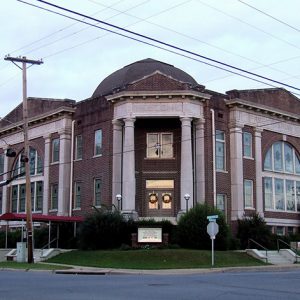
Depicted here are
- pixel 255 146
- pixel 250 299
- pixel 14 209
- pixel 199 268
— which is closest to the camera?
pixel 250 299

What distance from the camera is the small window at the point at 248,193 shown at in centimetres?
4181

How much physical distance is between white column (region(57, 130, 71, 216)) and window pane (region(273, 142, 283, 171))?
16548mm

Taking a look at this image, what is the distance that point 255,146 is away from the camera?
42750 millimetres

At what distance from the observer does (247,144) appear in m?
42.6

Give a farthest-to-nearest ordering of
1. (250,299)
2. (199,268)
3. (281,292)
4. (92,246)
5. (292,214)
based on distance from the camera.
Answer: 1. (292,214)
2. (92,246)
3. (199,268)
4. (281,292)
5. (250,299)

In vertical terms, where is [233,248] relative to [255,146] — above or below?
below

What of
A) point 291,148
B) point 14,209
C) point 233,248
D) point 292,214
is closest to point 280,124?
point 291,148

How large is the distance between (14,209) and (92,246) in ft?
53.1

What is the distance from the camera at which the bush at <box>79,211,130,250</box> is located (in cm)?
3562

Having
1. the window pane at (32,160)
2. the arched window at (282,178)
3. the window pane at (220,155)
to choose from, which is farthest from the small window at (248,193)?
the window pane at (32,160)

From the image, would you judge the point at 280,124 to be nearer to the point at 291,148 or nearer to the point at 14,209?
the point at 291,148

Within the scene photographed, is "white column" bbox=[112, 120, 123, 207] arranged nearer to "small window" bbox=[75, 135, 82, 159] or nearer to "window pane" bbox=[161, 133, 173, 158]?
"window pane" bbox=[161, 133, 173, 158]

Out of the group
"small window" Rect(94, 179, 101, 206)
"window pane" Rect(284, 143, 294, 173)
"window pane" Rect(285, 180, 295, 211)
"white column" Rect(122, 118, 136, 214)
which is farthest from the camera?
"window pane" Rect(284, 143, 294, 173)

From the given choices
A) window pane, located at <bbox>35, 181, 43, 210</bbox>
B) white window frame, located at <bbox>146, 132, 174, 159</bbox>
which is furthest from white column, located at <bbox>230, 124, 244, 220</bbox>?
window pane, located at <bbox>35, 181, 43, 210</bbox>
